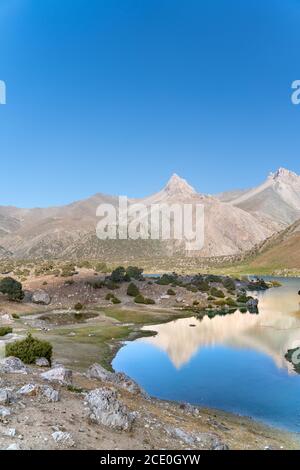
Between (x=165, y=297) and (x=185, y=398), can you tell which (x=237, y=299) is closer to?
(x=165, y=297)

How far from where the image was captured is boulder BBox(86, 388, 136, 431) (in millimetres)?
18936

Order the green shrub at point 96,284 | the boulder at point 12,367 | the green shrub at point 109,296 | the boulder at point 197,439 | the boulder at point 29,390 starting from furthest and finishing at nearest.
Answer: the green shrub at point 96,284 < the green shrub at point 109,296 < the boulder at point 12,367 < the boulder at point 29,390 < the boulder at point 197,439

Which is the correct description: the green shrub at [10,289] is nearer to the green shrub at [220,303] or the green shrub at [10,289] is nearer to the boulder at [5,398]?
the green shrub at [220,303]

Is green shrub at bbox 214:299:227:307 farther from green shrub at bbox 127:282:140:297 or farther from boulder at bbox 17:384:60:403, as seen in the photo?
boulder at bbox 17:384:60:403

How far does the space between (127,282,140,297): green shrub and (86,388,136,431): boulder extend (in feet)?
251

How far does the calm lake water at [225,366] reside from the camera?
33.6 meters

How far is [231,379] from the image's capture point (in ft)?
130

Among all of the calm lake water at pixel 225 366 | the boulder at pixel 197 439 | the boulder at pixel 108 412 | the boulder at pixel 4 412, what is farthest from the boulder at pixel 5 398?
the calm lake water at pixel 225 366

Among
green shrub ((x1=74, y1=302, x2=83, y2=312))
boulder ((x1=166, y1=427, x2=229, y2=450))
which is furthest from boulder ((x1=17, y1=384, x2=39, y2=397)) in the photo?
green shrub ((x1=74, y1=302, x2=83, y2=312))

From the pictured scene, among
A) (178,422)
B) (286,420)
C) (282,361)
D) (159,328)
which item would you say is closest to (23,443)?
(178,422)

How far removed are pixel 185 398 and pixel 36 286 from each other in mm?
70343

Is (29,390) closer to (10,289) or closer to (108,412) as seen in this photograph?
(108,412)

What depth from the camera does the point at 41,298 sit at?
288 ft

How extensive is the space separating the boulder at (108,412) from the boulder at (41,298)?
2714 inches
